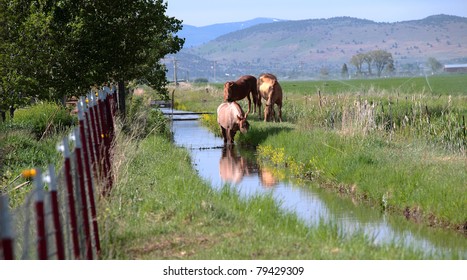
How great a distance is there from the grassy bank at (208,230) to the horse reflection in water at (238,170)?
5939 mm

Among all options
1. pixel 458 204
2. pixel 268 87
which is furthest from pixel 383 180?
pixel 268 87

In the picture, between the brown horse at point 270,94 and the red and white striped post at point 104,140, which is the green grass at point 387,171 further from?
the brown horse at point 270,94

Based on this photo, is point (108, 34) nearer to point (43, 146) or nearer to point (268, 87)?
point (43, 146)

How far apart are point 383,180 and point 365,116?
674cm

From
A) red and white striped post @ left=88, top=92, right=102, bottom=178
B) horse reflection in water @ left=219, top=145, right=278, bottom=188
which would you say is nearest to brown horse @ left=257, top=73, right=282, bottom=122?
horse reflection in water @ left=219, top=145, right=278, bottom=188

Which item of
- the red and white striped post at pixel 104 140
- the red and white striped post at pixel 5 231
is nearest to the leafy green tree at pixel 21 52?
the red and white striped post at pixel 104 140

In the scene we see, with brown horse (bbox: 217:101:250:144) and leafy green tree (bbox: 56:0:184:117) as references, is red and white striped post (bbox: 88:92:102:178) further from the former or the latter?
brown horse (bbox: 217:101:250:144)

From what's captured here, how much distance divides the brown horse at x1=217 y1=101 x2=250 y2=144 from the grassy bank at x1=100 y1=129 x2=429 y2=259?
13.1 meters

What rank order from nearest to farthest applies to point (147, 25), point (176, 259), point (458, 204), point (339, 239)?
1. point (176, 259)
2. point (339, 239)
3. point (458, 204)
4. point (147, 25)

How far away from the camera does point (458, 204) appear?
15203mm

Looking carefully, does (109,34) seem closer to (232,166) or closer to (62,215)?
(232,166)

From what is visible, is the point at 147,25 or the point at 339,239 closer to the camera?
the point at 339,239

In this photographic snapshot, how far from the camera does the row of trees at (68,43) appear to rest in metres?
24.0

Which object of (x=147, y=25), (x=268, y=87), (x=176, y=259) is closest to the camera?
(x=176, y=259)
